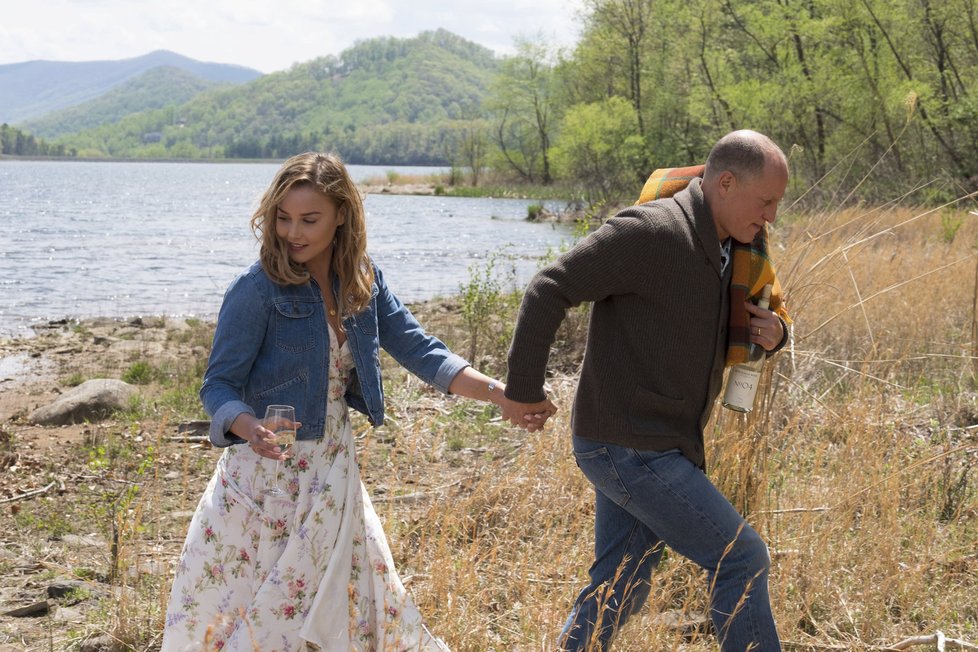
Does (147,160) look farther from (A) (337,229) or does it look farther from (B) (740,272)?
(B) (740,272)

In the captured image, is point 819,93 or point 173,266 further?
point 819,93

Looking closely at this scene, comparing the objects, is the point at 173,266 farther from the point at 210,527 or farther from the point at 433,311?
the point at 210,527

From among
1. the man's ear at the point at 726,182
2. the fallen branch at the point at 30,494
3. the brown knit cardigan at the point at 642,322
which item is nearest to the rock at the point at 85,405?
the fallen branch at the point at 30,494

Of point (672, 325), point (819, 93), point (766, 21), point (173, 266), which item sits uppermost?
point (766, 21)

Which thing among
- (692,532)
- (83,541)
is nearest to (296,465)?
(692,532)

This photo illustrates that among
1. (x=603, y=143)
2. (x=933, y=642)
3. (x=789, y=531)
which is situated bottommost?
(x=933, y=642)

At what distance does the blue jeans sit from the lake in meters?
7.82

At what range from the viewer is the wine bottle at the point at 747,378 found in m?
3.20

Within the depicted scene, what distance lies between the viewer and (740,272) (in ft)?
10.1

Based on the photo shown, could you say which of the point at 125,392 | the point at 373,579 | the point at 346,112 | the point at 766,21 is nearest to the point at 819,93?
the point at 766,21

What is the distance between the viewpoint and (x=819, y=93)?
27422 mm

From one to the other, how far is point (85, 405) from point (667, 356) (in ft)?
21.5

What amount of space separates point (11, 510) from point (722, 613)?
14.2 ft

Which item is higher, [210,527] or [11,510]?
[210,527]
